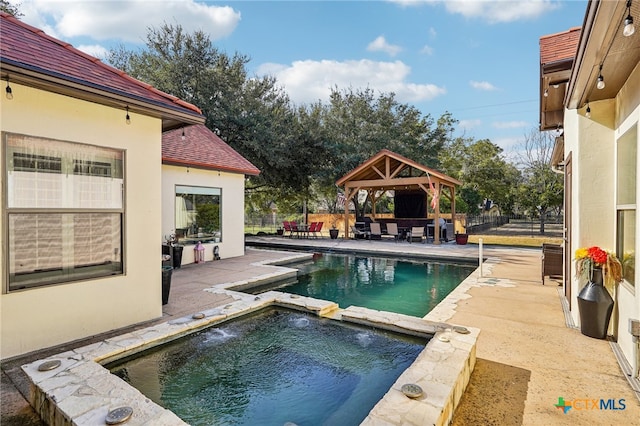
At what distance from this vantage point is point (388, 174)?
52.1 ft

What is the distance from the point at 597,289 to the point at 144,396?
5.17 metres

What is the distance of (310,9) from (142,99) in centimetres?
805

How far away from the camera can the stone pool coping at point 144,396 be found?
8.06 ft

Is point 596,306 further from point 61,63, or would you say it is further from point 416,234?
point 416,234

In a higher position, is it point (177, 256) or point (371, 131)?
point (371, 131)

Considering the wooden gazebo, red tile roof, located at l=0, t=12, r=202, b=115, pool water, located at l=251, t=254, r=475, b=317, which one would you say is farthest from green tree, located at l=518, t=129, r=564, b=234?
red tile roof, located at l=0, t=12, r=202, b=115

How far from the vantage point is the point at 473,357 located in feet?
11.8

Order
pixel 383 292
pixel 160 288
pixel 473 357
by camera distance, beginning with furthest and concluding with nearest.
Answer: pixel 383 292
pixel 160 288
pixel 473 357

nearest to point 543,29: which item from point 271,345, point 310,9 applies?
point 310,9

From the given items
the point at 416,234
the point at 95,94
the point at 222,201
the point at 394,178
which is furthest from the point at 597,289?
the point at 394,178

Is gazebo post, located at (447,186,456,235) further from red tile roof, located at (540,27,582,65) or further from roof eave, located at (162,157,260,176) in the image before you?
A: red tile roof, located at (540,27,582,65)

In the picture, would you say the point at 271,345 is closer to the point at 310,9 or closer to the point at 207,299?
the point at 207,299

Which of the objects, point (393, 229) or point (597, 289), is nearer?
point (597, 289)

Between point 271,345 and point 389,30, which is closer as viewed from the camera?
point 271,345
